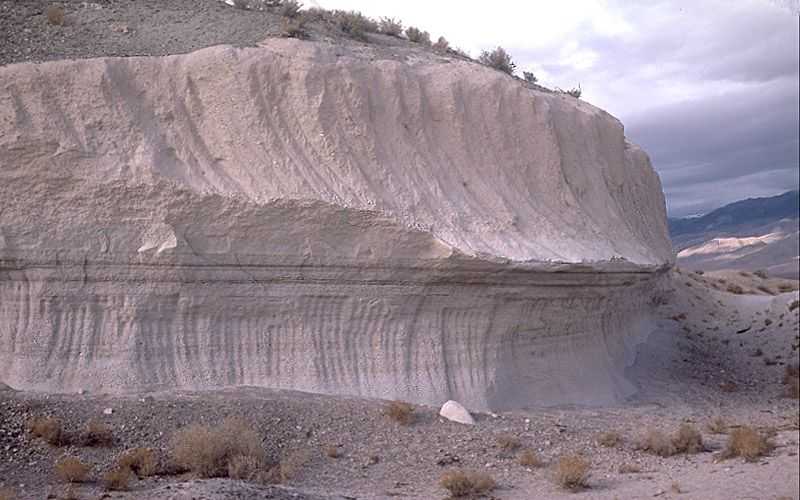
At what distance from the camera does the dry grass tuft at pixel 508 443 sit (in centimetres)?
1145

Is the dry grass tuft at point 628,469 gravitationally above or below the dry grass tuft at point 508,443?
below

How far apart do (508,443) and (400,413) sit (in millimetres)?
1514

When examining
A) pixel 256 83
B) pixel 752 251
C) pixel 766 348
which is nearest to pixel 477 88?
pixel 256 83

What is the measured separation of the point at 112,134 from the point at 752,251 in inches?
346

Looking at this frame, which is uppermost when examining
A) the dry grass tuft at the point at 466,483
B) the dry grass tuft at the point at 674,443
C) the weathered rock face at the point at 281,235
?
the weathered rock face at the point at 281,235

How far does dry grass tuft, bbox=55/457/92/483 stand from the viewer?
898 centimetres

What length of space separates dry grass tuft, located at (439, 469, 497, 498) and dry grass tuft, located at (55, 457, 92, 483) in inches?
155

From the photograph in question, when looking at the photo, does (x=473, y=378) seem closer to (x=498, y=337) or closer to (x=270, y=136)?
(x=498, y=337)

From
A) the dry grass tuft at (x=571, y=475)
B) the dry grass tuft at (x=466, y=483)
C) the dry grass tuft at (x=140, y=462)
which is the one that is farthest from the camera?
the dry grass tuft at (x=571, y=475)

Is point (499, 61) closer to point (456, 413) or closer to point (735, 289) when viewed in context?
point (456, 413)

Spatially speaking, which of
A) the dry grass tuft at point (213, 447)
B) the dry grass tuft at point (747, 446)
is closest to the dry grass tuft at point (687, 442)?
the dry grass tuft at point (747, 446)

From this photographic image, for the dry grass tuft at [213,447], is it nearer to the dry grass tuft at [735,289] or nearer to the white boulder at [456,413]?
the white boulder at [456,413]

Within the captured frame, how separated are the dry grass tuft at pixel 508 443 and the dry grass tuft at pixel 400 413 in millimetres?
1237

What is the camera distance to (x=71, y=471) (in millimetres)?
8977
